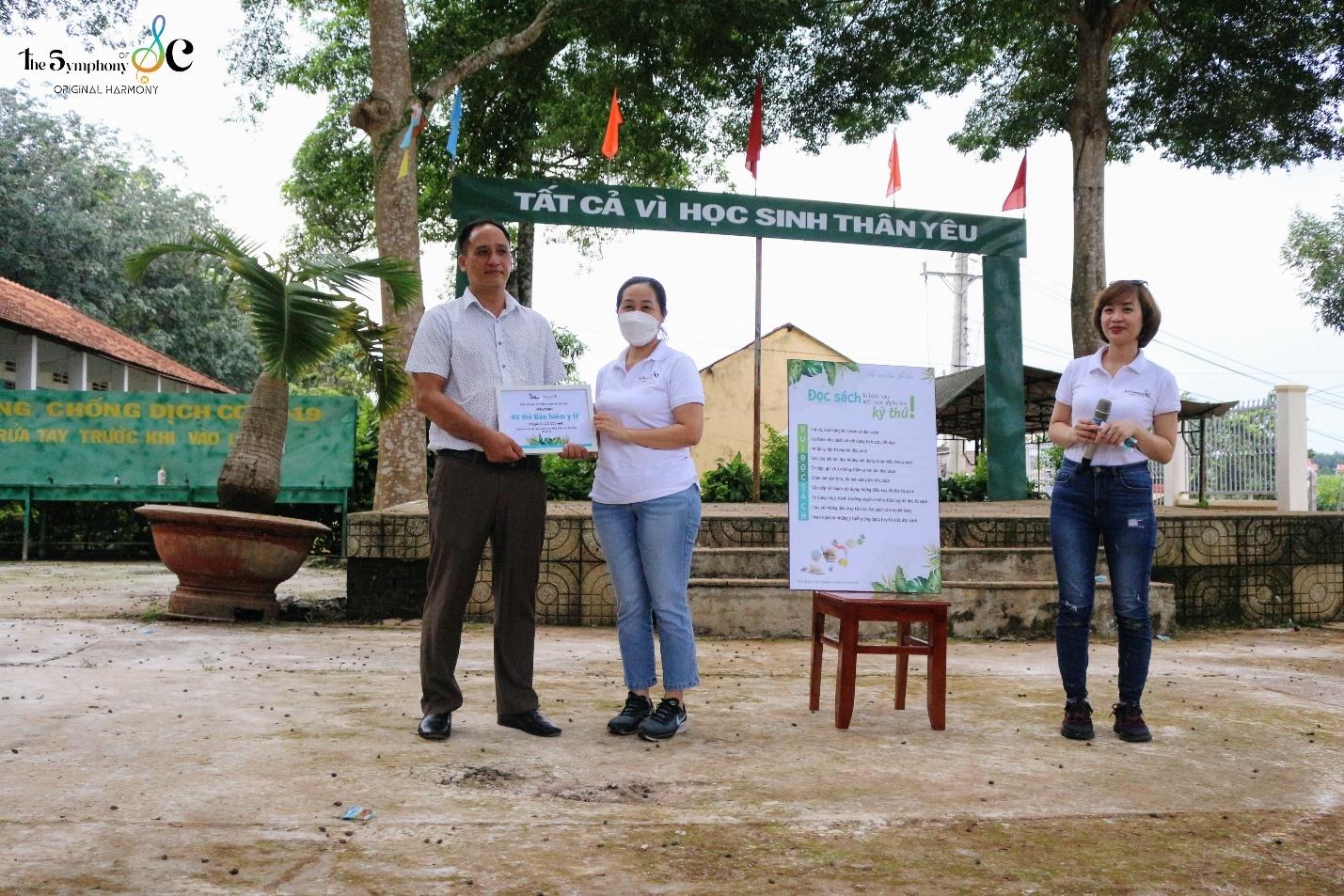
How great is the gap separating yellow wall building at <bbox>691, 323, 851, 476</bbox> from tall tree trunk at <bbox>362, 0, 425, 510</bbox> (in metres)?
26.0

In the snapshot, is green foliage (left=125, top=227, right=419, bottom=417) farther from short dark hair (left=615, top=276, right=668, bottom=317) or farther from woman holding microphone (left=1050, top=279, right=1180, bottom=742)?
woman holding microphone (left=1050, top=279, right=1180, bottom=742)

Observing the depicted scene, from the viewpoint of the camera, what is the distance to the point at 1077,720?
13.4 feet

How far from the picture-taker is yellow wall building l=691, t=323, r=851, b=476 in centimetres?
3728

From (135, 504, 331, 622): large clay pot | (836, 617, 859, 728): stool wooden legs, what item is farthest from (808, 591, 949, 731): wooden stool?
(135, 504, 331, 622): large clay pot

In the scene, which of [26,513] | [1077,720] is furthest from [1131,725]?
[26,513]

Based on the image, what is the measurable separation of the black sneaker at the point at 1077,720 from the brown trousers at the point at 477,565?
6.28 ft

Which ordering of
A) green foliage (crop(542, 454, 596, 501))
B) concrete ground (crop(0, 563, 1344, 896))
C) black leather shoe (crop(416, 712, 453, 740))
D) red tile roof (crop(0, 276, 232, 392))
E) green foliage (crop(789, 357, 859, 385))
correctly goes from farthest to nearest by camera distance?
red tile roof (crop(0, 276, 232, 392)) → green foliage (crop(542, 454, 596, 501)) → green foliage (crop(789, 357, 859, 385)) → black leather shoe (crop(416, 712, 453, 740)) → concrete ground (crop(0, 563, 1344, 896))

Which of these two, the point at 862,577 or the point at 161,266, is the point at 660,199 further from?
the point at 161,266

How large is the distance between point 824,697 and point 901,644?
0.70 m

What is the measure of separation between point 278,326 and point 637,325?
3935mm

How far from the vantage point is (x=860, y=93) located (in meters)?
13.4

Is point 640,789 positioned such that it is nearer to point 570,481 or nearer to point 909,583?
point 909,583

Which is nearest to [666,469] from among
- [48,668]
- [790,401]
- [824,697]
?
[790,401]

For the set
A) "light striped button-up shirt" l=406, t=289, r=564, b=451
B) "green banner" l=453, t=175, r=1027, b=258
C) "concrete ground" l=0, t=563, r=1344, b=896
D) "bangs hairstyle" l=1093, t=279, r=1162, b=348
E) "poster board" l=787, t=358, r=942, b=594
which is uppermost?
"green banner" l=453, t=175, r=1027, b=258
